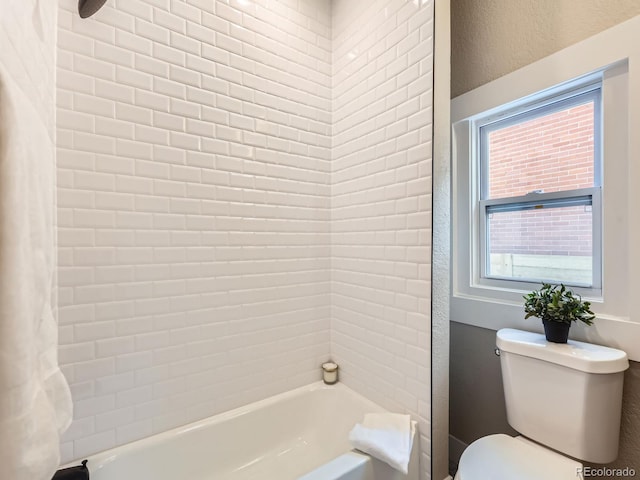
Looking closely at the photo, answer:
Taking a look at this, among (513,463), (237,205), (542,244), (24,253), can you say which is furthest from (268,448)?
(542,244)

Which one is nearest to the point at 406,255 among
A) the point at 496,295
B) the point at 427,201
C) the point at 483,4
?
the point at 427,201

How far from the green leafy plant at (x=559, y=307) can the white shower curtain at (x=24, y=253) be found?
5.10ft

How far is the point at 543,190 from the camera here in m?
1.46

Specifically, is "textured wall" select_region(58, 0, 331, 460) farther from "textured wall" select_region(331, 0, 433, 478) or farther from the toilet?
the toilet

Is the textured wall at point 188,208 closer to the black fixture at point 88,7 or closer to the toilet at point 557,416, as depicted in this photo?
the black fixture at point 88,7

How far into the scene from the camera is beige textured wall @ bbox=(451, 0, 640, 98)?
3.88 ft

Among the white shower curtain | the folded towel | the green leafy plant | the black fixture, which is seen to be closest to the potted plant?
the green leafy plant

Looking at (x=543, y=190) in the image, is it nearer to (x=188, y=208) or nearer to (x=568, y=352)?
(x=568, y=352)

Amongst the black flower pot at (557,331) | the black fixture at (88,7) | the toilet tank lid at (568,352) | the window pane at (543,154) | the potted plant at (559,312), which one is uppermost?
the black fixture at (88,7)

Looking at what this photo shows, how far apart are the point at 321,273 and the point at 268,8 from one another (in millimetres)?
1540

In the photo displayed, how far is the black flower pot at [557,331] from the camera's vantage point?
3.84 ft

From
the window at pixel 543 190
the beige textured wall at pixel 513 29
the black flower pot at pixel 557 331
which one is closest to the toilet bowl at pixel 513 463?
the black flower pot at pixel 557 331

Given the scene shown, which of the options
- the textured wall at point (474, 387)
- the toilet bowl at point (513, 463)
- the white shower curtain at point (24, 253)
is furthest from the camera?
the textured wall at point (474, 387)

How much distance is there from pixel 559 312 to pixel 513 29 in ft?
4.47
